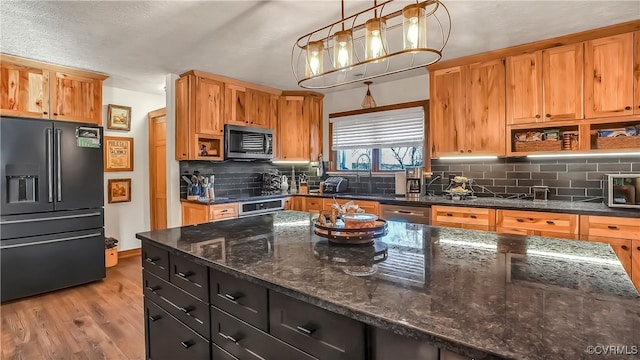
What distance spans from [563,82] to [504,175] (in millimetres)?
1017

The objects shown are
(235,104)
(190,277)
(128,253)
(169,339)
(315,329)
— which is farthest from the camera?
(128,253)

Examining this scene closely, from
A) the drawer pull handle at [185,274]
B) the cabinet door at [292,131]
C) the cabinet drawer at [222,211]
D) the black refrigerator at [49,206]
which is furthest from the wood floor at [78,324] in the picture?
the cabinet door at [292,131]

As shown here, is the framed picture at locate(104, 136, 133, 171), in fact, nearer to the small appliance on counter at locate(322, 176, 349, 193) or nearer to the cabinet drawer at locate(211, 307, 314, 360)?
the small appliance on counter at locate(322, 176, 349, 193)

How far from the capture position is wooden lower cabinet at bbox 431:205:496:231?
304 cm

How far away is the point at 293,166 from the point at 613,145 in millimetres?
3807

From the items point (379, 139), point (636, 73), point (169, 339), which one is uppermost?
point (636, 73)

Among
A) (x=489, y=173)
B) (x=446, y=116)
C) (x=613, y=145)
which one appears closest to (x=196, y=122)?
(x=446, y=116)

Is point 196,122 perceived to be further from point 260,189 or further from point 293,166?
point 293,166

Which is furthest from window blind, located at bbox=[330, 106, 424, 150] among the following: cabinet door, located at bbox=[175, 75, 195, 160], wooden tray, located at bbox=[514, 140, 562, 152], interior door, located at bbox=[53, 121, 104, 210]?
interior door, located at bbox=[53, 121, 104, 210]

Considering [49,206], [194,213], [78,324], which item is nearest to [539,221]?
[194,213]

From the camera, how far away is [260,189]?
4887 mm

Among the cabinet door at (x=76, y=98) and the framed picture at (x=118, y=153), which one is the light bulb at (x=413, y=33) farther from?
the framed picture at (x=118, y=153)

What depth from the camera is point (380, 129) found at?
14.9ft

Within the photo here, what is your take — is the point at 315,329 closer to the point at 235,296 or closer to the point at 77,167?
the point at 235,296
